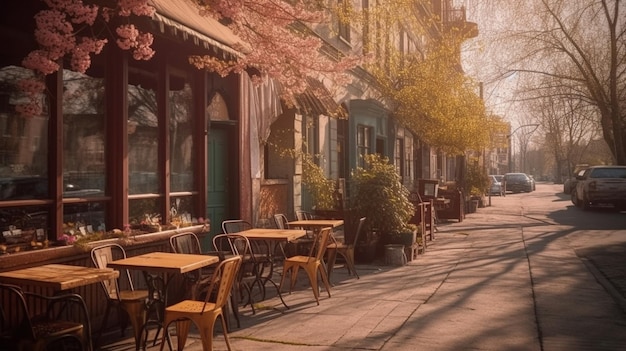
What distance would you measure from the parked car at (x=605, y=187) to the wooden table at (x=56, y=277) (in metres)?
23.5

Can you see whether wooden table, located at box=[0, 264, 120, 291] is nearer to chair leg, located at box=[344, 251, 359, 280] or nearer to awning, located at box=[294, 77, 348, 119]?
chair leg, located at box=[344, 251, 359, 280]

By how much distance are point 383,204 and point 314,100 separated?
2676 millimetres

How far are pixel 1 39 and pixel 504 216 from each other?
20.5m

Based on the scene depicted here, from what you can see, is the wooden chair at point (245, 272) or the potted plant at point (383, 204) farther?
the potted plant at point (383, 204)

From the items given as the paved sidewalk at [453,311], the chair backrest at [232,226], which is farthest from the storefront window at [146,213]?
the paved sidewalk at [453,311]

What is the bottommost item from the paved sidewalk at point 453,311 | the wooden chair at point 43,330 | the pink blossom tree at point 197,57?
the paved sidewalk at point 453,311

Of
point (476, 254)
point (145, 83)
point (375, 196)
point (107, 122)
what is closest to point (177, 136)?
point (145, 83)

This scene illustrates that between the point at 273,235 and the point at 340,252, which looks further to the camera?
the point at 340,252

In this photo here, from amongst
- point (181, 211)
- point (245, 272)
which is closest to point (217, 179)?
point (181, 211)

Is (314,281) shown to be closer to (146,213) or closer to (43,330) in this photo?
(146,213)

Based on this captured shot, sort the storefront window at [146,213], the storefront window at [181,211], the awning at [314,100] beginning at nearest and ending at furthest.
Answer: the storefront window at [146,213] → the storefront window at [181,211] → the awning at [314,100]

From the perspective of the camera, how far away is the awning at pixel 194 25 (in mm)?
6367

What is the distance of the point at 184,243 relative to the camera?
7.33 metres

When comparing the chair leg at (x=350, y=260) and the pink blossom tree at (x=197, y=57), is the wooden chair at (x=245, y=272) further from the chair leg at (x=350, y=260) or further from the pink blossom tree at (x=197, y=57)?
the pink blossom tree at (x=197, y=57)
